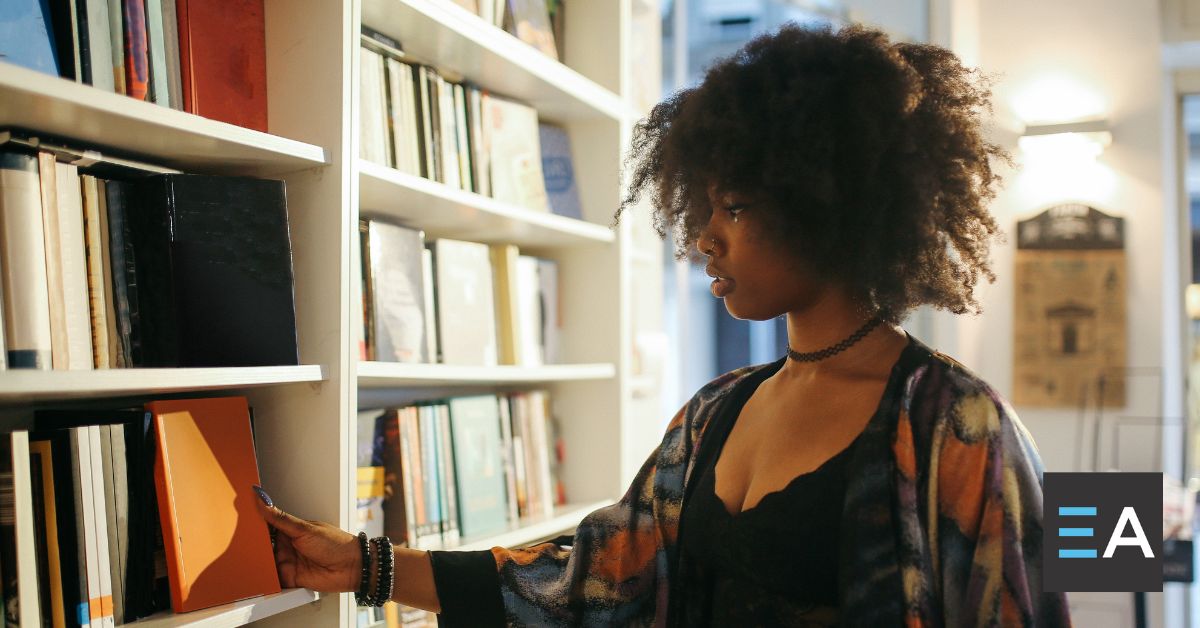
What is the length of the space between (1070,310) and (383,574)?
301 cm

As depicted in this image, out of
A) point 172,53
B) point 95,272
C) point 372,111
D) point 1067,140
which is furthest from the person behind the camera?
point 1067,140

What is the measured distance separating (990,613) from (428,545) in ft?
3.67

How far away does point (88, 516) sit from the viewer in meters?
1.18

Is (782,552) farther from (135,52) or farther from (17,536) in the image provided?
(135,52)

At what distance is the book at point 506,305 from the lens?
2150 mm

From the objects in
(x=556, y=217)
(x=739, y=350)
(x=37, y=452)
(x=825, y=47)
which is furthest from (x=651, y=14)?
(x=739, y=350)

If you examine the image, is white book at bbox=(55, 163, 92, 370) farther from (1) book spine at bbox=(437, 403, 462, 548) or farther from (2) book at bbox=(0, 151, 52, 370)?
(1) book spine at bbox=(437, 403, 462, 548)

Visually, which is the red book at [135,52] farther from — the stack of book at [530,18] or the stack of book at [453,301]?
the stack of book at [530,18]

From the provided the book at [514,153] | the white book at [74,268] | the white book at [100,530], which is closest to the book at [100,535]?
the white book at [100,530]

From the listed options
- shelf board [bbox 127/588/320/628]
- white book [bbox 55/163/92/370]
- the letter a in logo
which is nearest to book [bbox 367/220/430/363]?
shelf board [bbox 127/588/320/628]

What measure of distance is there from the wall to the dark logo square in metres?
1.81

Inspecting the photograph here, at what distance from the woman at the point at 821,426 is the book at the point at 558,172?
0.85 metres

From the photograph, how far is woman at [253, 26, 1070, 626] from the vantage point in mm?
1116

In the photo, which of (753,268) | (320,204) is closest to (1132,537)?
(753,268)
